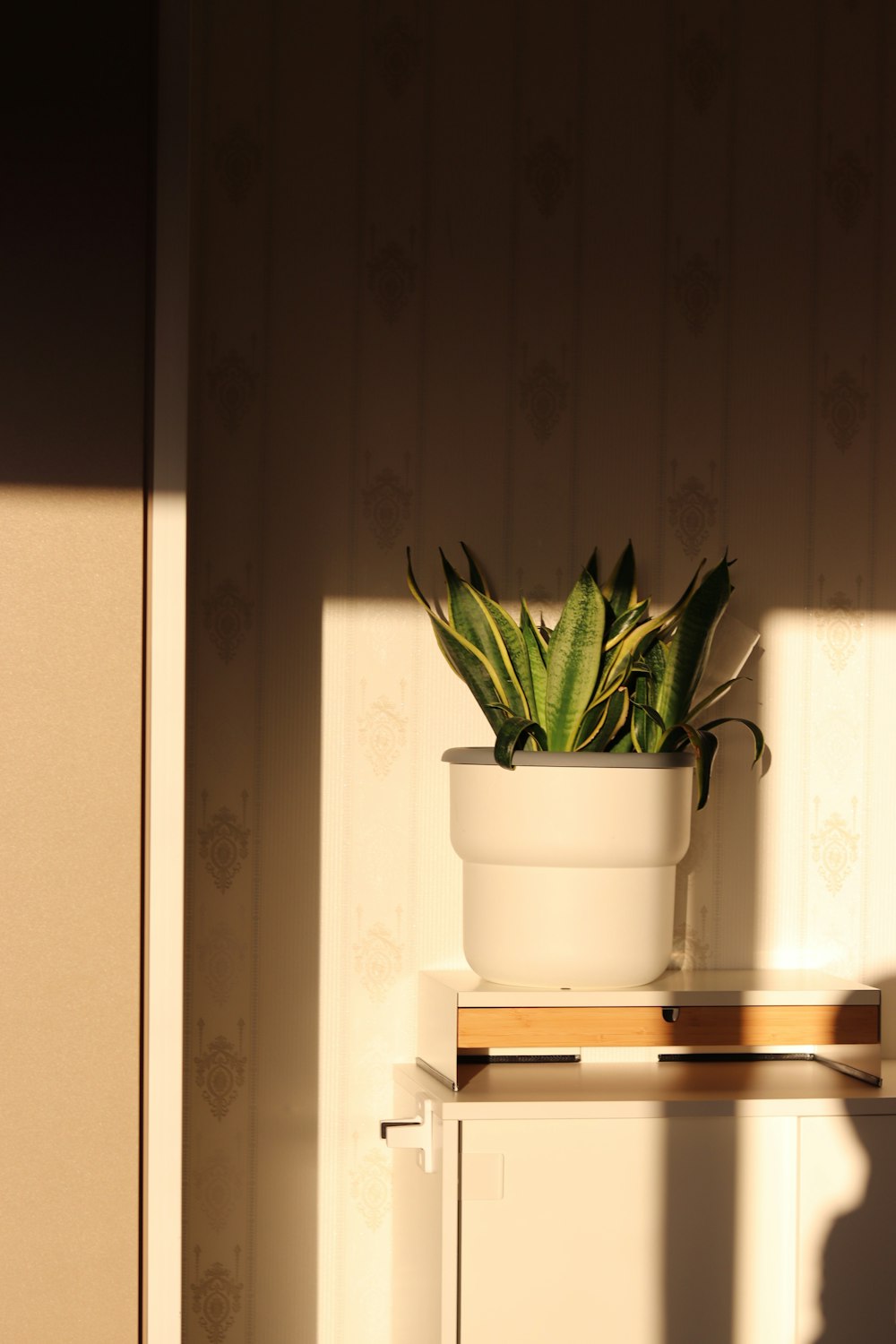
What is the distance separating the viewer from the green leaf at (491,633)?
1.78 m

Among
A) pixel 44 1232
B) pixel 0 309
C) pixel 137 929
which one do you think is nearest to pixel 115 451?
pixel 0 309

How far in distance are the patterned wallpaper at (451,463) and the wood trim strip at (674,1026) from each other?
0.28 meters

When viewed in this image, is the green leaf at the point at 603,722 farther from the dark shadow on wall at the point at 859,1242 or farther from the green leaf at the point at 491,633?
the dark shadow on wall at the point at 859,1242

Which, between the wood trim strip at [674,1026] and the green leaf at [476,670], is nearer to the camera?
the wood trim strip at [674,1026]

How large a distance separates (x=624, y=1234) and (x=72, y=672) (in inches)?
35.4

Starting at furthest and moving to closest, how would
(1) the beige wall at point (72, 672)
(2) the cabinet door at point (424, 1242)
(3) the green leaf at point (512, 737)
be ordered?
1. (3) the green leaf at point (512, 737)
2. (2) the cabinet door at point (424, 1242)
3. (1) the beige wall at point (72, 672)

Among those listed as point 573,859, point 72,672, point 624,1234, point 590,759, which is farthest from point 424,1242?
point 72,672

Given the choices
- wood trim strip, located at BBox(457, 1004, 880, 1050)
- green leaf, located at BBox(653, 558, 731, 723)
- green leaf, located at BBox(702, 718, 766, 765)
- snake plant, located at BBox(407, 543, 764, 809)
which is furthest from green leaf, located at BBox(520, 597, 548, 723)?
wood trim strip, located at BBox(457, 1004, 880, 1050)

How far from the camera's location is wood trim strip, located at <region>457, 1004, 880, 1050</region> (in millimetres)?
1664

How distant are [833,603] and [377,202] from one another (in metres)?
0.92

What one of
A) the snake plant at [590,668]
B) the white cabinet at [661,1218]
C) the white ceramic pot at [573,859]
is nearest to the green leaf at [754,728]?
the snake plant at [590,668]

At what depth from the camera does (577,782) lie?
64.9 inches

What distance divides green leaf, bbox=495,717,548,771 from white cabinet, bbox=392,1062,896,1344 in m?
0.40

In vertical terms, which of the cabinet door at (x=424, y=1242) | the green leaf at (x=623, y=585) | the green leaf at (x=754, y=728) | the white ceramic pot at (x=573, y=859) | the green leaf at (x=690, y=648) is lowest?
the cabinet door at (x=424, y=1242)
